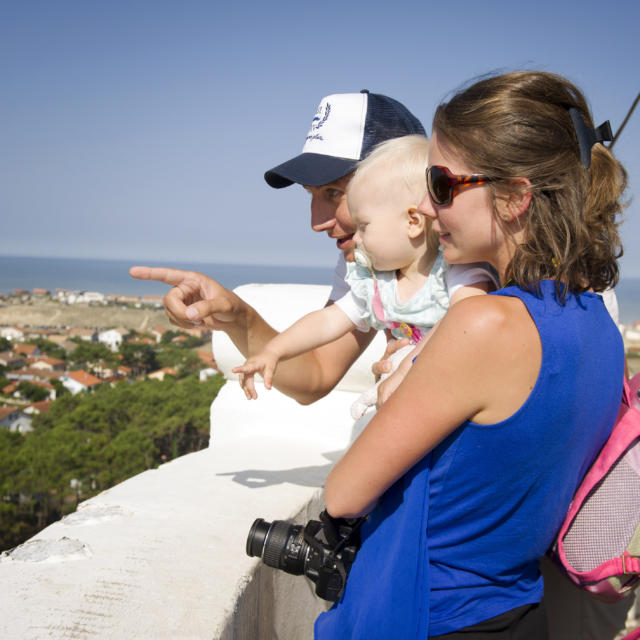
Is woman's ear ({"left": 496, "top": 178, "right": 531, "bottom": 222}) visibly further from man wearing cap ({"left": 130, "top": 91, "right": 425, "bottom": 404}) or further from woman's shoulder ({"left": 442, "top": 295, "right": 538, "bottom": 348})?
man wearing cap ({"left": 130, "top": 91, "right": 425, "bottom": 404})

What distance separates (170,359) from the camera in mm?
50656

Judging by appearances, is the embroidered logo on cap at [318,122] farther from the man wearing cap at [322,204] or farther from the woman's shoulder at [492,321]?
the woman's shoulder at [492,321]

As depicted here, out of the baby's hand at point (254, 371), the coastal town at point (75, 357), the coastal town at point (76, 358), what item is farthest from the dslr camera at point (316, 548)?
the coastal town at point (76, 358)

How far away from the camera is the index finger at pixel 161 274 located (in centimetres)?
193

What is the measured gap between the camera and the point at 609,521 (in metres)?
1.13

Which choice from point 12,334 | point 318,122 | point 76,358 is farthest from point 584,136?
point 12,334

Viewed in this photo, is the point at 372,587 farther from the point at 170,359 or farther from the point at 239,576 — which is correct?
the point at 170,359

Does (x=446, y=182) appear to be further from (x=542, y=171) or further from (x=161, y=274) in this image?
(x=161, y=274)

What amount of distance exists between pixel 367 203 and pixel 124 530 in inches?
45.0

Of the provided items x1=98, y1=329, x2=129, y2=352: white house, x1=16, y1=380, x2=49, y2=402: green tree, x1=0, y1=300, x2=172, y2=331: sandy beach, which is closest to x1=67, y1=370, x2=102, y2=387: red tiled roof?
x1=16, y1=380, x2=49, y2=402: green tree

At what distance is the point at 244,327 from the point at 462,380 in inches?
51.8

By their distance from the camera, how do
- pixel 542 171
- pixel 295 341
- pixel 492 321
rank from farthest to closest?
pixel 295 341 → pixel 542 171 → pixel 492 321

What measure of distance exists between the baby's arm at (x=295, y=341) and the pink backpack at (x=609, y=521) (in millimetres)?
838

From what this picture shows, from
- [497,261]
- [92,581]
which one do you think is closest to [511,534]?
[497,261]
